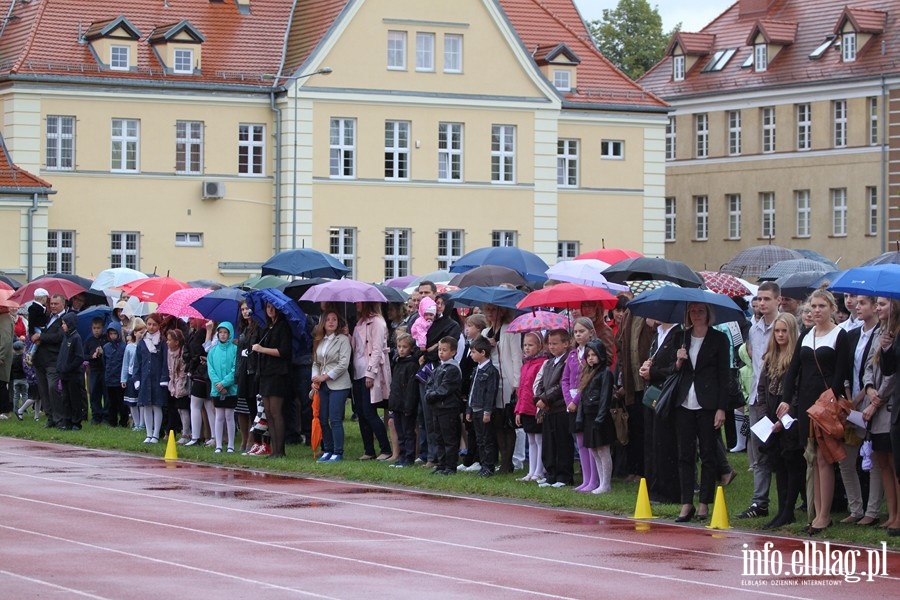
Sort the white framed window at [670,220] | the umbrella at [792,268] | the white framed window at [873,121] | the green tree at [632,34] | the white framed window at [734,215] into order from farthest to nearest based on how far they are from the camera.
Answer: the green tree at [632,34]
the white framed window at [670,220]
the white framed window at [734,215]
the white framed window at [873,121]
the umbrella at [792,268]

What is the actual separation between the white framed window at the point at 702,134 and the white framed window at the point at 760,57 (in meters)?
3.09

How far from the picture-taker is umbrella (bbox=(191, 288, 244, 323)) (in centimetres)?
2453

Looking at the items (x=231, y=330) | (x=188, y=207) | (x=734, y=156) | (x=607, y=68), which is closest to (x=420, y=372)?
(x=231, y=330)

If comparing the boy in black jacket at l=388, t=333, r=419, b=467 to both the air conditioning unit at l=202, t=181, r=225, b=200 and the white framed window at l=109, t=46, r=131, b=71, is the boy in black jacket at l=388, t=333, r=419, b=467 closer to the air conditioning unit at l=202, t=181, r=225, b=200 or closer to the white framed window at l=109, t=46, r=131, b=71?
the air conditioning unit at l=202, t=181, r=225, b=200

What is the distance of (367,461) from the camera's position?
22.9 m

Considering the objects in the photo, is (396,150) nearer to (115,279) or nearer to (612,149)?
(612,149)

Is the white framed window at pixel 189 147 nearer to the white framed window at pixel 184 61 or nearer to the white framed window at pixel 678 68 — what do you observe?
the white framed window at pixel 184 61

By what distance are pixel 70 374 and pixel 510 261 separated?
23.5ft

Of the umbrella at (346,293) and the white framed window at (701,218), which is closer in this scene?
the umbrella at (346,293)

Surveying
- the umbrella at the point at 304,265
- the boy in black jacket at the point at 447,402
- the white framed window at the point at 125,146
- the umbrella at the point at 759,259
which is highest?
the white framed window at the point at 125,146

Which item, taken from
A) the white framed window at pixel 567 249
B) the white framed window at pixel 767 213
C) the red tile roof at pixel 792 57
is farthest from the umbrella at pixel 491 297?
the white framed window at pixel 767 213

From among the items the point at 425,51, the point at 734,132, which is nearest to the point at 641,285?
the point at 425,51

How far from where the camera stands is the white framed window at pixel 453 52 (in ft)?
186

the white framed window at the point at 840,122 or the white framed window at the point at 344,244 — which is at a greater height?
the white framed window at the point at 840,122
